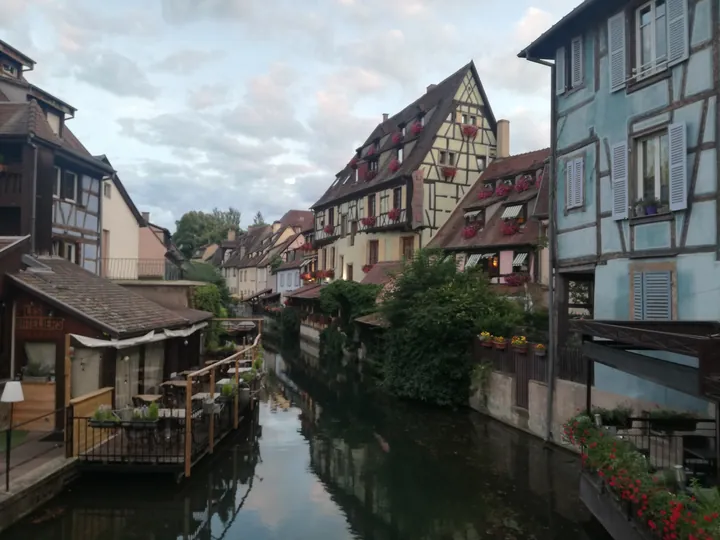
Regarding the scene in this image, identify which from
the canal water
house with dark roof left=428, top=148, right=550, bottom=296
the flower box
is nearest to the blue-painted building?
the canal water

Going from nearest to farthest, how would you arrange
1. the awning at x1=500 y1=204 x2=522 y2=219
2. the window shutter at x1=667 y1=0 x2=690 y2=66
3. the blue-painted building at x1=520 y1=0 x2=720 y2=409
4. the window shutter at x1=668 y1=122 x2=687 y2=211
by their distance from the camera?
the blue-painted building at x1=520 y1=0 x2=720 y2=409
the window shutter at x1=668 y1=122 x2=687 y2=211
the window shutter at x1=667 y1=0 x2=690 y2=66
the awning at x1=500 y1=204 x2=522 y2=219

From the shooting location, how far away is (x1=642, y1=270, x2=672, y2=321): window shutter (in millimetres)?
10469

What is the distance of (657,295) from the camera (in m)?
10.7

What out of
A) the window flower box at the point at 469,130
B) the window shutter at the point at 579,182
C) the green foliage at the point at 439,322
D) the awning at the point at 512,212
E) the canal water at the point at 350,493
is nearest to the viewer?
the canal water at the point at 350,493

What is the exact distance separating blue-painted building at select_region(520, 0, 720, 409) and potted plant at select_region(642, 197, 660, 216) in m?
0.02

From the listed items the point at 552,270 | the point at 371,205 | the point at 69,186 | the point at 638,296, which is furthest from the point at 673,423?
the point at 371,205

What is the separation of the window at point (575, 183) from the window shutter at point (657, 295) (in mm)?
2583

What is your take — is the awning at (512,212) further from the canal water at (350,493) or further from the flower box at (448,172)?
the canal water at (350,493)

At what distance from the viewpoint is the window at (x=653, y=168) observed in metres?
10.7

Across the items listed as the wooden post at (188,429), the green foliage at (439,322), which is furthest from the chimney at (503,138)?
the wooden post at (188,429)

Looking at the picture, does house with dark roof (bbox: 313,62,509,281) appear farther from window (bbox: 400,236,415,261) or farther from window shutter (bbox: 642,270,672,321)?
window shutter (bbox: 642,270,672,321)

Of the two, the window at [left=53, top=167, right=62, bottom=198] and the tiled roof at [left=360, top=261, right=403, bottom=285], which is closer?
the window at [left=53, top=167, right=62, bottom=198]

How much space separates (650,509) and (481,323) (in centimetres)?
1140

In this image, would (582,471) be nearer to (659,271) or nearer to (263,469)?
(659,271)
